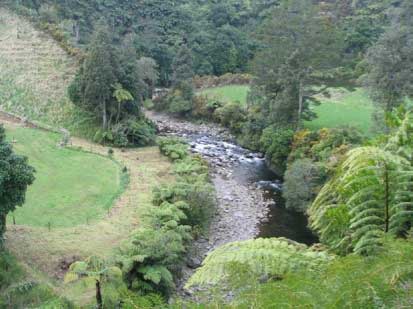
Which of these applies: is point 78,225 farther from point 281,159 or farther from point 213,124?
point 213,124

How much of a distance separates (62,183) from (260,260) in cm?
1957

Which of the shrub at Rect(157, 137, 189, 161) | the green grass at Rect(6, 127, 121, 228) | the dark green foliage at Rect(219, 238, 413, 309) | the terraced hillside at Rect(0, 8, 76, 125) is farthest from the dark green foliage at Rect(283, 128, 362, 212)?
the dark green foliage at Rect(219, 238, 413, 309)

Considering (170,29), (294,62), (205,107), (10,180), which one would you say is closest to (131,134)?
(205,107)

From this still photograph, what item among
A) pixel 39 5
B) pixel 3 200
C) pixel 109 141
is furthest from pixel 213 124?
pixel 3 200

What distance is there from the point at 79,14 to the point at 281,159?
26.8 meters

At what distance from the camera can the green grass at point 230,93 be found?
40.3m

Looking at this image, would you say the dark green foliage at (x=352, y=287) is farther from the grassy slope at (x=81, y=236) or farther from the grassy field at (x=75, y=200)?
the grassy slope at (x=81, y=236)

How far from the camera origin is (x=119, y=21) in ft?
163

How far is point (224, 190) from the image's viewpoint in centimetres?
2523

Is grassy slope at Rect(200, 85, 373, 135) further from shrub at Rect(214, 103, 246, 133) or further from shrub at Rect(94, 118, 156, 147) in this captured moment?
shrub at Rect(94, 118, 156, 147)

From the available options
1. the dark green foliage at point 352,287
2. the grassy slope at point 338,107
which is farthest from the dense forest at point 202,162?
the grassy slope at point 338,107

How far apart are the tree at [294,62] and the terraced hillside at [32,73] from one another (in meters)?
13.2

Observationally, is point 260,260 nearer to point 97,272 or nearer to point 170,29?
point 97,272

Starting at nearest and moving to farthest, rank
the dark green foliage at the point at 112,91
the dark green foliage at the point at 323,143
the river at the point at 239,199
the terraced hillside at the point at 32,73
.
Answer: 1. the river at the point at 239,199
2. the dark green foliage at the point at 323,143
3. the dark green foliage at the point at 112,91
4. the terraced hillside at the point at 32,73
